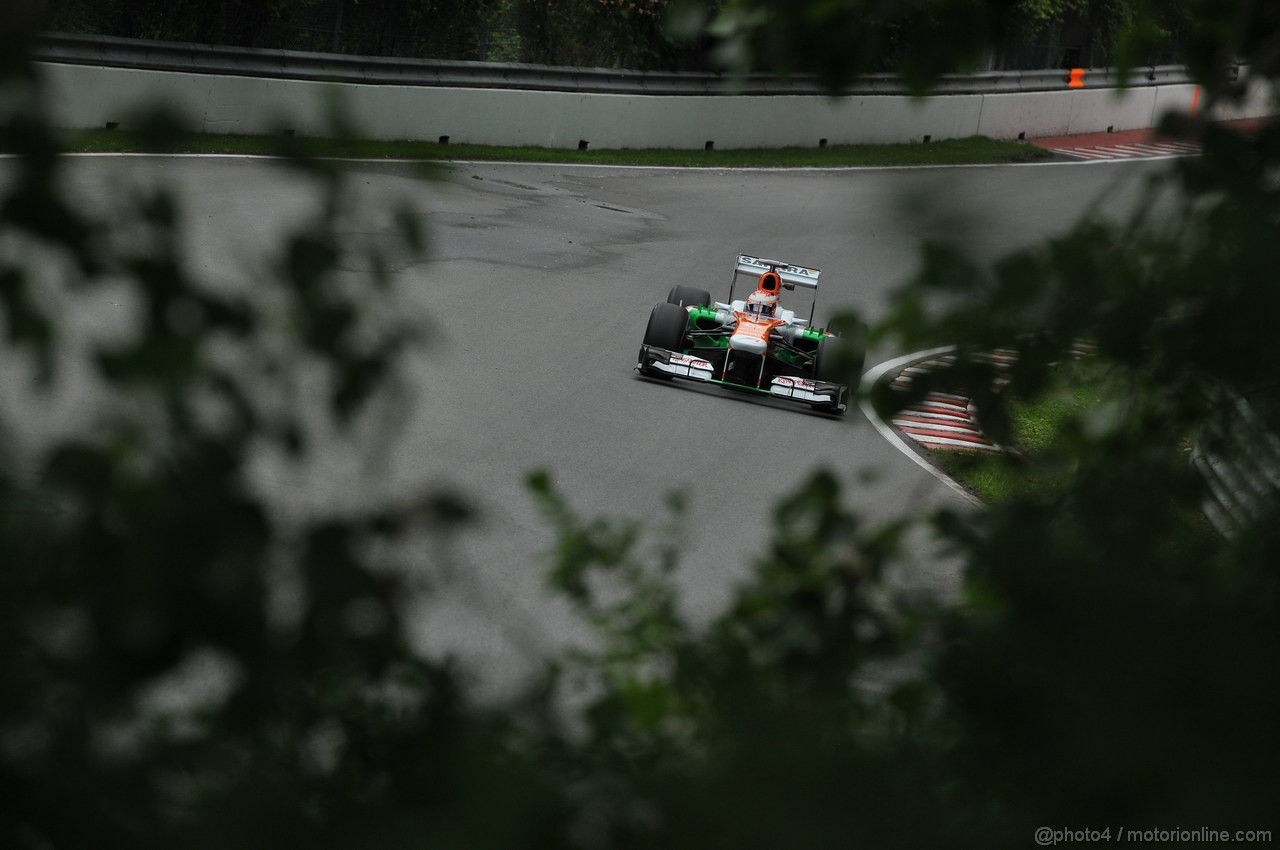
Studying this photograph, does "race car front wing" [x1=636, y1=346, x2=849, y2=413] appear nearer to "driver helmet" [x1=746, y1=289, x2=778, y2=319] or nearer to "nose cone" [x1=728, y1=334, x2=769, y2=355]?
"nose cone" [x1=728, y1=334, x2=769, y2=355]

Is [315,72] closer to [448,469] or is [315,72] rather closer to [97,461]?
[448,469]

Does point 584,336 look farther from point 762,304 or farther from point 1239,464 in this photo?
point 1239,464

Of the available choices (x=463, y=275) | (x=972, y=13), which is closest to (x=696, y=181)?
(x=463, y=275)

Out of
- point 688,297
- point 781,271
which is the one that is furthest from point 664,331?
point 781,271

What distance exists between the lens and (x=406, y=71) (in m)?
23.7

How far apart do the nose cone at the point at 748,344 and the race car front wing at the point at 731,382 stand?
0.30 m

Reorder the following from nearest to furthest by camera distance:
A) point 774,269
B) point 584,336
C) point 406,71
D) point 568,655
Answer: point 568,655 → point 774,269 → point 584,336 → point 406,71

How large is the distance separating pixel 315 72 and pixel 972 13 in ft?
71.9

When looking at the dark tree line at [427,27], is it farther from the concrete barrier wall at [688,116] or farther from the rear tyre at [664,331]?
the rear tyre at [664,331]

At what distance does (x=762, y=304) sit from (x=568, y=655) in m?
10.7

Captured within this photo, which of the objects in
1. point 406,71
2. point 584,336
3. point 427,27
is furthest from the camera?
point 427,27

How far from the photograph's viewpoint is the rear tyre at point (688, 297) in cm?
1285

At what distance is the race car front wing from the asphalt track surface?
5.8 inches

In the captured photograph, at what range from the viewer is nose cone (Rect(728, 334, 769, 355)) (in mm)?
11828
